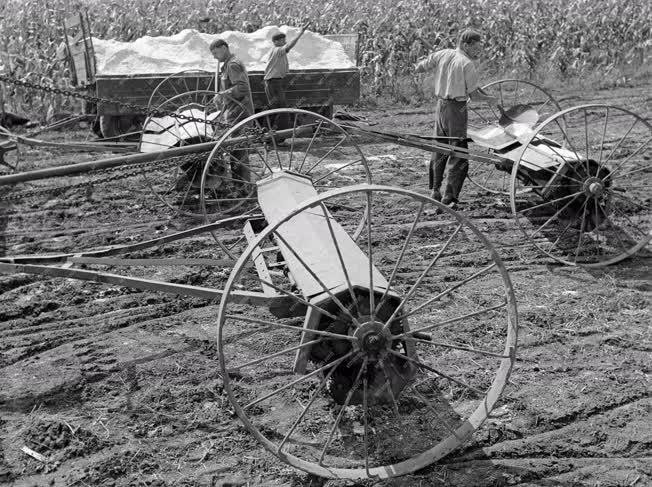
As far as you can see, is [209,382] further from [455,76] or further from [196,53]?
[196,53]

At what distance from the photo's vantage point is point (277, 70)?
10.7 meters

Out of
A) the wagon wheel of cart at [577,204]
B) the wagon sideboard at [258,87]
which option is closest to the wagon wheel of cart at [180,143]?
the wagon sideboard at [258,87]

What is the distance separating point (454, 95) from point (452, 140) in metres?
0.46

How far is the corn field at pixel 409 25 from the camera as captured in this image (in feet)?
48.7

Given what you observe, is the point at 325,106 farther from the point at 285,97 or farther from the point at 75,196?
the point at 75,196

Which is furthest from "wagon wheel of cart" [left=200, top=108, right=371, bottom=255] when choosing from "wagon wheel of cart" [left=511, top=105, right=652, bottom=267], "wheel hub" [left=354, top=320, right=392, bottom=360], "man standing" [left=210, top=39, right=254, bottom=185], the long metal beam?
"wheel hub" [left=354, top=320, right=392, bottom=360]

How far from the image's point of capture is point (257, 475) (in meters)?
3.70

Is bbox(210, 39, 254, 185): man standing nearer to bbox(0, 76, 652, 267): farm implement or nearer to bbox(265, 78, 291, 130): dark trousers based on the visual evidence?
bbox(0, 76, 652, 267): farm implement

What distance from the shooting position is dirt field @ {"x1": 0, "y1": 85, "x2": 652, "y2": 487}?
3738 millimetres

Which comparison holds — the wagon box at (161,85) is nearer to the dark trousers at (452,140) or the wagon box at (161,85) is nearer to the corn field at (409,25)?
the corn field at (409,25)

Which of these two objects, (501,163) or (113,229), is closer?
(501,163)

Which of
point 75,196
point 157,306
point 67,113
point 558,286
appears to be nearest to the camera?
point 157,306

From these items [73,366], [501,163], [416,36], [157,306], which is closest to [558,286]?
[501,163]

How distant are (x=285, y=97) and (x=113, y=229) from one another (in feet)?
15.7
